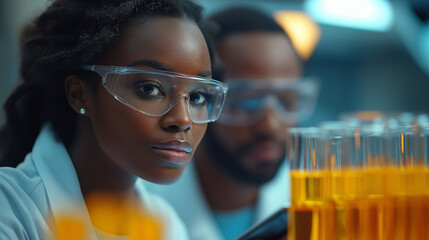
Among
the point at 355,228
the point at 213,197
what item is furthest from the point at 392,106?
the point at 355,228

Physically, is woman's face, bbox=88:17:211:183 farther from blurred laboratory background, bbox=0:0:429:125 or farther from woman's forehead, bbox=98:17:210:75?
blurred laboratory background, bbox=0:0:429:125

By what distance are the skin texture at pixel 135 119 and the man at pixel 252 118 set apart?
56 centimetres

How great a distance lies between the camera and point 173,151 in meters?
0.52

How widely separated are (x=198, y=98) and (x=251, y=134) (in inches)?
24.5

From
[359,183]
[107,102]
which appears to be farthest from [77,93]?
[359,183]

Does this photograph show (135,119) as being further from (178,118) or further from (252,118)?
(252,118)

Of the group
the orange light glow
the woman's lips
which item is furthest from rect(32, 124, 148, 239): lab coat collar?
the orange light glow

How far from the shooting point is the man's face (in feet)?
3.80

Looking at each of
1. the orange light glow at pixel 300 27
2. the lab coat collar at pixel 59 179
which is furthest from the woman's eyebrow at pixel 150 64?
the orange light glow at pixel 300 27

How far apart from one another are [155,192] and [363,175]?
30 cm

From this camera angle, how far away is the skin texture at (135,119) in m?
0.51

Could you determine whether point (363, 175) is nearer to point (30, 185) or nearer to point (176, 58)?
point (176, 58)

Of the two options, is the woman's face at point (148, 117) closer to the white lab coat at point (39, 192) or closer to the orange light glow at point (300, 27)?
the white lab coat at point (39, 192)

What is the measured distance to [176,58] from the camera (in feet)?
1.69
